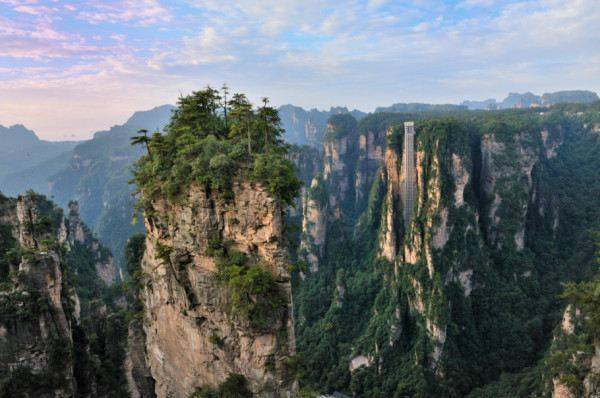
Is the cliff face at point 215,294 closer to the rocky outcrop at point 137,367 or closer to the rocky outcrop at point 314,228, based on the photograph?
the rocky outcrop at point 137,367

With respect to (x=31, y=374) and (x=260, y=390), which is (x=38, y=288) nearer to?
(x=31, y=374)

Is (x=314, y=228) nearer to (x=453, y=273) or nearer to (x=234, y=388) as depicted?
(x=453, y=273)

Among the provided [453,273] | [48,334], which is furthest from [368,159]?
[48,334]

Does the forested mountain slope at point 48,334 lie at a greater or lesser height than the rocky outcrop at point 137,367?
greater

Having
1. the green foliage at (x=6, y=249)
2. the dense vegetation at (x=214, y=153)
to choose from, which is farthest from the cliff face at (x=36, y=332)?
the dense vegetation at (x=214, y=153)

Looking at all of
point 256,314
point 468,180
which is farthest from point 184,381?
point 468,180

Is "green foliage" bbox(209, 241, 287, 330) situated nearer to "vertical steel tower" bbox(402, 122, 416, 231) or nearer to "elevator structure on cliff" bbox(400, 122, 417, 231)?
"elevator structure on cliff" bbox(400, 122, 417, 231)
